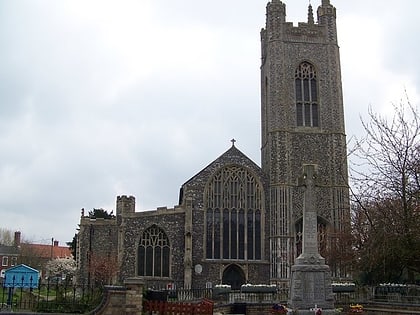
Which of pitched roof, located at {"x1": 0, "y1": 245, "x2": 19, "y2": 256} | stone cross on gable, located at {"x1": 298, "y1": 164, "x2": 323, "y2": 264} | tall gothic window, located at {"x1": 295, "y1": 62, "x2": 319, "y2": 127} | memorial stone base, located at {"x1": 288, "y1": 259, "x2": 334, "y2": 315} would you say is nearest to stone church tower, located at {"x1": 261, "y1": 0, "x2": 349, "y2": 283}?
tall gothic window, located at {"x1": 295, "y1": 62, "x2": 319, "y2": 127}

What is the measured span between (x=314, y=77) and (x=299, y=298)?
29856 millimetres

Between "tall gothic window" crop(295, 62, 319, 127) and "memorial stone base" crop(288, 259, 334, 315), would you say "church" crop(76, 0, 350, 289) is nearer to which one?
"tall gothic window" crop(295, 62, 319, 127)

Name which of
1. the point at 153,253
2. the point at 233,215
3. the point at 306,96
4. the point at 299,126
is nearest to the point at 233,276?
the point at 233,215

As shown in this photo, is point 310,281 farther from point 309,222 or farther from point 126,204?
point 126,204

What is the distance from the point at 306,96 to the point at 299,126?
271 centimetres

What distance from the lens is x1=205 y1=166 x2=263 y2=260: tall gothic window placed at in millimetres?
39781

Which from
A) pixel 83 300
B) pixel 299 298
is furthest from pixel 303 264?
pixel 83 300

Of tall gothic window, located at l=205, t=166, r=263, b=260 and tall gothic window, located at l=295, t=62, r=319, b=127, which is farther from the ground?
tall gothic window, located at l=295, t=62, r=319, b=127

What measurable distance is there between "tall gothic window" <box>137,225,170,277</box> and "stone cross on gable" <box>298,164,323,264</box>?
22.8m

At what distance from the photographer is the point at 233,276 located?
131 ft

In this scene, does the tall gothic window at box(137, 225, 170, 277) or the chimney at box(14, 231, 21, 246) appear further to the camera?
the chimney at box(14, 231, 21, 246)

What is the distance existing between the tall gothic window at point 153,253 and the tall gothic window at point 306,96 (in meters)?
13.5

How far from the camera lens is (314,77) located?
44125mm

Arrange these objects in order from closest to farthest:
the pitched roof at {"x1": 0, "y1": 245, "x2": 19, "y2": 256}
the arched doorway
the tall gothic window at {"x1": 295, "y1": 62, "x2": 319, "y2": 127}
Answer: the arched doorway < the tall gothic window at {"x1": 295, "y1": 62, "x2": 319, "y2": 127} < the pitched roof at {"x1": 0, "y1": 245, "x2": 19, "y2": 256}
